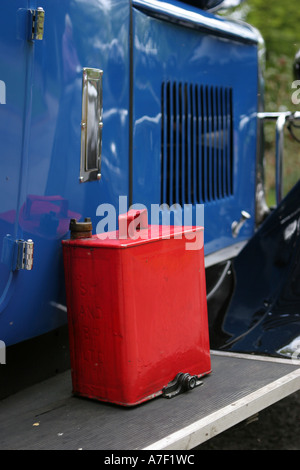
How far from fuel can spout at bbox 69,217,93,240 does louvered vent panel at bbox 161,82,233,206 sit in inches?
24.7

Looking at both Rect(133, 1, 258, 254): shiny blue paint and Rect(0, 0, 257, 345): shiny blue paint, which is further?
Rect(133, 1, 258, 254): shiny blue paint

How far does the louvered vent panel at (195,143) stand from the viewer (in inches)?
104

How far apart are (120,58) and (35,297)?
0.87 m

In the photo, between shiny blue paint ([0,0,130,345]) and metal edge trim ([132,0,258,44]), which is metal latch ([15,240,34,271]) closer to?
shiny blue paint ([0,0,130,345])

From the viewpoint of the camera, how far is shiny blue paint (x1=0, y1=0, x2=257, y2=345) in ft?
5.94

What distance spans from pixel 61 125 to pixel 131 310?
0.58 m

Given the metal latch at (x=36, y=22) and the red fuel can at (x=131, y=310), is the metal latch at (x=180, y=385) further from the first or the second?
the metal latch at (x=36, y=22)

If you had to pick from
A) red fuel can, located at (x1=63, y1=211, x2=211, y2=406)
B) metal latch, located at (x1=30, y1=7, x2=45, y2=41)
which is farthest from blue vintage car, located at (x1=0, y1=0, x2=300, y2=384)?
red fuel can, located at (x1=63, y1=211, x2=211, y2=406)

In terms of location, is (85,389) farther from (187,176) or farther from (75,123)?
(187,176)

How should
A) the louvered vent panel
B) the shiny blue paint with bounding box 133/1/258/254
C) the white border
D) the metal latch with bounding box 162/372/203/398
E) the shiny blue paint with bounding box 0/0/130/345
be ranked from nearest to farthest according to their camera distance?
the white border
the shiny blue paint with bounding box 0/0/130/345
the metal latch with bounding box 162/372/203/398
the shiny blue paint with bounding box 133/1/258/254
the louvered vent panel

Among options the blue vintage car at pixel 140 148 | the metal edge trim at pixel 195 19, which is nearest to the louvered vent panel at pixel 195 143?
the blue vintage car at pixel 140 148

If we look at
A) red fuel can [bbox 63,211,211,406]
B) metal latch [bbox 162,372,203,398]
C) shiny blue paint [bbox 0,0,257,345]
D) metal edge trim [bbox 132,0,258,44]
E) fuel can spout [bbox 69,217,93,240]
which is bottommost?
metal latch [bbox 162,372,203,398]

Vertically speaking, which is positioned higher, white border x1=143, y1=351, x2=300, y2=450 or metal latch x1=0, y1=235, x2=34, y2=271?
metal latch x1=0, y1=235, x2=34, y2=271
